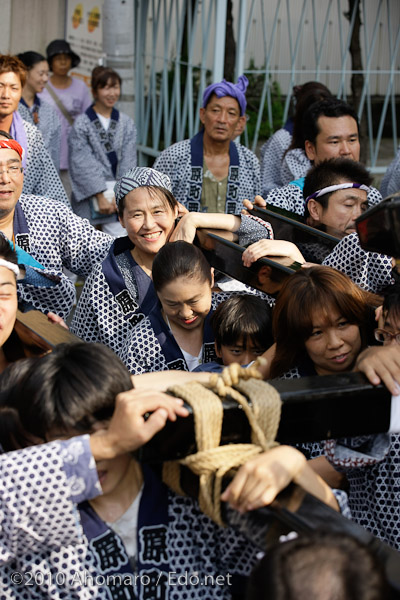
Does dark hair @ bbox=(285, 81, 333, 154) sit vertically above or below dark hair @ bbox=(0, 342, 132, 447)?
above

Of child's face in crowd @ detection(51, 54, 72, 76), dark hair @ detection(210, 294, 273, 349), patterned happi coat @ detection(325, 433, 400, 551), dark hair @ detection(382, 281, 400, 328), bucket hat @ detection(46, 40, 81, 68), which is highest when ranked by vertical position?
bucket hat @ detection(46, 40, 81, 68)

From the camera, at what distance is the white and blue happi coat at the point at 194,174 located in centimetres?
469

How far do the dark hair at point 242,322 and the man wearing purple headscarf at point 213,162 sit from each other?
197cm

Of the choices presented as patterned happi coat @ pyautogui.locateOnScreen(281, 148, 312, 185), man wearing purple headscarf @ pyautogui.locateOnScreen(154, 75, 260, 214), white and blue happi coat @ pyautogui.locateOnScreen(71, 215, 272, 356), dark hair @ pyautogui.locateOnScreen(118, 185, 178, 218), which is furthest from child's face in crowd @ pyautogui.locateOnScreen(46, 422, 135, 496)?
patterned happi coat @ pyautogui.locateOnScreen(281, 148, 312, 185)

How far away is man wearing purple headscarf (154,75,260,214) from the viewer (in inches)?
182

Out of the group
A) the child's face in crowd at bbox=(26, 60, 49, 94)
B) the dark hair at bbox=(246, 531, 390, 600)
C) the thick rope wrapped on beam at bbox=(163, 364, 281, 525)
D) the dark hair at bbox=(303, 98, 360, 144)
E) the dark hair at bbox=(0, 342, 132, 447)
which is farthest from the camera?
the child's face in crowd at bbox=(26, 60, 49, 94)

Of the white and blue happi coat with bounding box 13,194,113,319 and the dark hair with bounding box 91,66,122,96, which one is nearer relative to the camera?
the white and blue happi coat with bounding box 13,194,113,319

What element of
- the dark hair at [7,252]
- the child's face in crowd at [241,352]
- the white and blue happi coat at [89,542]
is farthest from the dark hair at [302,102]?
the white and blue happi coat at [89,542]

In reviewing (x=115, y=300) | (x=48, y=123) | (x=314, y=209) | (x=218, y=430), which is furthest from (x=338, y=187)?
(x=48, y=123)

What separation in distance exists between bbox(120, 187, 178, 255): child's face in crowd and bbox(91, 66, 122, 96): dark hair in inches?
121

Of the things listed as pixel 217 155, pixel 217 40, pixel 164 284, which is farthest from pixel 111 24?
pixel 164 284

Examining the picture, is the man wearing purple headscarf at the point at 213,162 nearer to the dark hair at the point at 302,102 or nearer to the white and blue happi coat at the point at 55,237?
the dark hair at the point at 302,102

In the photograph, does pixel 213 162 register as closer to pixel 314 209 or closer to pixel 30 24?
pixel 314 209

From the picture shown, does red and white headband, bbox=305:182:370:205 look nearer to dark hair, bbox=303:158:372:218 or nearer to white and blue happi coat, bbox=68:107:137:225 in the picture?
dark hair, bbox=303:158:372:218
